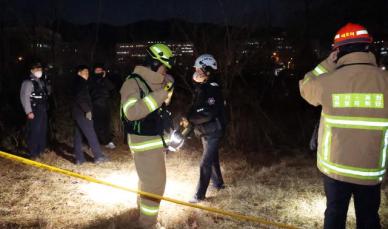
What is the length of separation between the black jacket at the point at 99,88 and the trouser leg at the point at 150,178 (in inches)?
189

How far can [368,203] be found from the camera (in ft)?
10.1

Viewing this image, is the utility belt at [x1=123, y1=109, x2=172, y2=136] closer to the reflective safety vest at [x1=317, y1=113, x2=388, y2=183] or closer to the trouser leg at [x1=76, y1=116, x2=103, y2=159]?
the reflective safety vest at [x1=317, y1=113, x2=388, y2=183]

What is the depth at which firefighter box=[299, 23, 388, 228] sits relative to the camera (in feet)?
9.50

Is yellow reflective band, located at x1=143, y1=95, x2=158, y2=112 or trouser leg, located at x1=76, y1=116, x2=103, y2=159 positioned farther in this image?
trouser leg, located at x1=76, y1=116, x2=103, y2=159

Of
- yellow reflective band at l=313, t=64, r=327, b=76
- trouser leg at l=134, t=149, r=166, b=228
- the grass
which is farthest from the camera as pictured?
the grass

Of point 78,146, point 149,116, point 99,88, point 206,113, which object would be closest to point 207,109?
point 206,113

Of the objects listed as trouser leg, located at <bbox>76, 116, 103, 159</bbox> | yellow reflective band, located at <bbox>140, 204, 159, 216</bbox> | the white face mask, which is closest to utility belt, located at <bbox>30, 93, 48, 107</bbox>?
the white face mask

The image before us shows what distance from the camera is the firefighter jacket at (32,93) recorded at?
683 cm

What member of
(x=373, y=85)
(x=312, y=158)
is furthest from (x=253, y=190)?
(x=373, y=85)

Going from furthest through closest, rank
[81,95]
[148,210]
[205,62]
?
[81,95], [205,62], [148,210]

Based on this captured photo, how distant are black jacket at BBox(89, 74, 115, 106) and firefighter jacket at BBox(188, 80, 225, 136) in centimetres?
399

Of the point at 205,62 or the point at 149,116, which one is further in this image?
the point at 205,62

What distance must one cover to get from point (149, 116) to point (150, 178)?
66 centimetres

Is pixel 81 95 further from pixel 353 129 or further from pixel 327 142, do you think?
pixel 353 129
